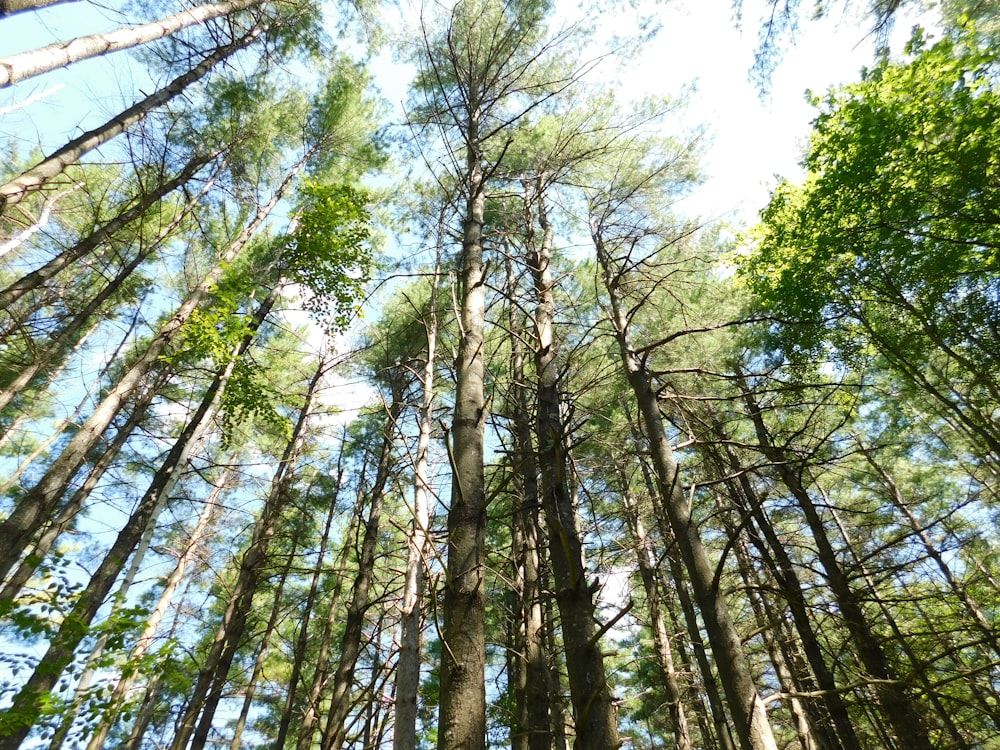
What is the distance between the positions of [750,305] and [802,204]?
1.82 meters

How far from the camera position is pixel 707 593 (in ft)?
9.61

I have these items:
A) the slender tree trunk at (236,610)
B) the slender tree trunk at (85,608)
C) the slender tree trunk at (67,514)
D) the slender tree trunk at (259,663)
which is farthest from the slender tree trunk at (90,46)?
the slender tree trunk at (259,663)

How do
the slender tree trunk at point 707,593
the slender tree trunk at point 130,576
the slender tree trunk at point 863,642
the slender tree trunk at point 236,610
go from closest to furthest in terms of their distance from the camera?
the slender tree trunk at point 707,593 → the slender tree trunk at point 863,642 → the slender tree trunk at point 130,576 → the slender tree trunk at point 236,610

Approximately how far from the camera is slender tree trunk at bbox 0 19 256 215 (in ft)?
14.5

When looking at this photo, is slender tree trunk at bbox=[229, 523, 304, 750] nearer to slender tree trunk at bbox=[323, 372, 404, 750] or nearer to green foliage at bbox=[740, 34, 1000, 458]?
slender tree trunk at bbox=[323, 372, 404, 750]

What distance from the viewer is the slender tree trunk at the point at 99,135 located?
441cm

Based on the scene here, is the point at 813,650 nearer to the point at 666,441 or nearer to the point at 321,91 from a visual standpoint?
the point at 666,441

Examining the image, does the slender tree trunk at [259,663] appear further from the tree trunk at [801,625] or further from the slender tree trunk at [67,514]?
the tree trunk at [801,625]

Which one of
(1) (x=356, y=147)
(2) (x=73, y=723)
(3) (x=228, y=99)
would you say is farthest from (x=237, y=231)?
(2) (x=73, y=723)

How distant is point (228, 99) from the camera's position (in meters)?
9.70

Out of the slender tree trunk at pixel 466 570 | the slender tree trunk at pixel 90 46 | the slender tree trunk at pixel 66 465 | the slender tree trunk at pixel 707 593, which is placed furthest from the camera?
the slender tree trunk at pixel 66 465

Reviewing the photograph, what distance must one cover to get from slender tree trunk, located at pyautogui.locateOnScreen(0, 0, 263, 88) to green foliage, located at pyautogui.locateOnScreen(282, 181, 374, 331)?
2551mm

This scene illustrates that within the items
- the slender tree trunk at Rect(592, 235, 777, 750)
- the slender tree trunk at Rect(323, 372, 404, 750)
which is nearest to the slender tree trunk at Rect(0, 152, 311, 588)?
A: the slender tree trunk at Rect(323, 372, 404, 750)

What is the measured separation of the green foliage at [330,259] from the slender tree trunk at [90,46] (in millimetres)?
2551
